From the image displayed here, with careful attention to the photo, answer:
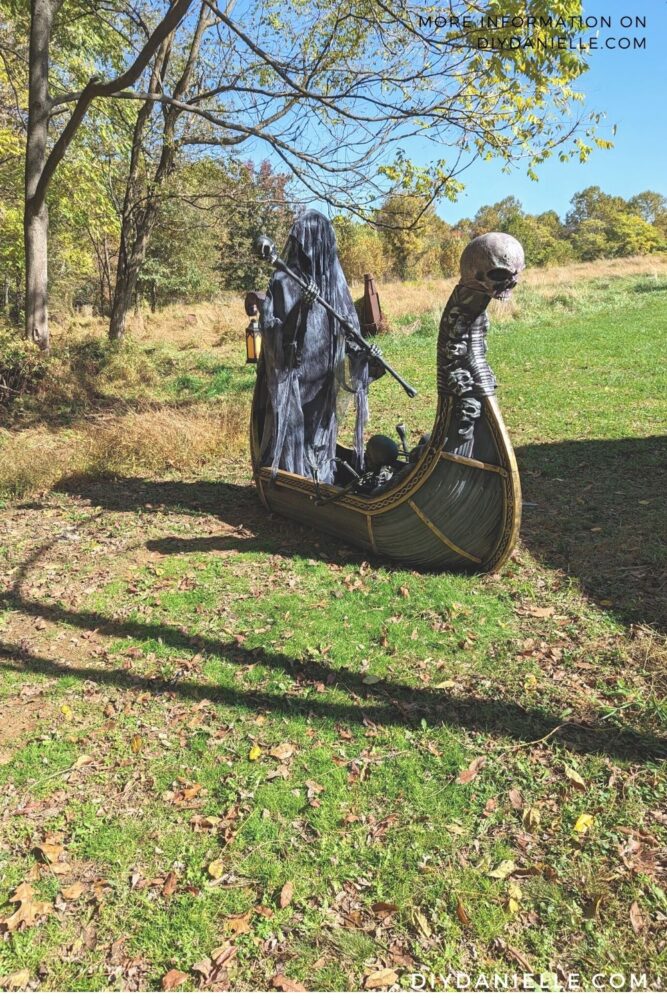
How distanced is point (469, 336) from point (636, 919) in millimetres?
3371

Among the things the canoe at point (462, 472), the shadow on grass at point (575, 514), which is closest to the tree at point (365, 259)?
the shadow on grass at point (575, 514)

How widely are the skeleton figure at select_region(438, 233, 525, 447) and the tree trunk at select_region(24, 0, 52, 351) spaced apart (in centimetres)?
1023

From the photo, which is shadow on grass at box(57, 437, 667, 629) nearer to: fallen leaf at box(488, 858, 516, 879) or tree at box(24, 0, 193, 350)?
fallen leaf at box(488, 858, 516, 879)

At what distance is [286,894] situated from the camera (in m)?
2.76

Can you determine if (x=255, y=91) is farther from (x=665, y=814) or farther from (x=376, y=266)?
(x=376, y=266)

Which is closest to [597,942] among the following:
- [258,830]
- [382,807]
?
[382,807]

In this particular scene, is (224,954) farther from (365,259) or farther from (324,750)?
(365,259)

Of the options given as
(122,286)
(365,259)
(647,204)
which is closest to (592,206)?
(647,204)

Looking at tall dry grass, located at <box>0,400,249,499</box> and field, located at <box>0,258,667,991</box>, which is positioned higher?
tall dry grass, located at <box>0,400,249,499</box>

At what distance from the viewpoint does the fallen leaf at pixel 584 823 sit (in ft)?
9.69

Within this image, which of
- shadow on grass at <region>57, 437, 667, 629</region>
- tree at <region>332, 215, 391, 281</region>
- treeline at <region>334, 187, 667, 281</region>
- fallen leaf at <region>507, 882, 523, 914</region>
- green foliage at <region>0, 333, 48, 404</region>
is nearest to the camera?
fallen leaf at <region>507, 882, 523, 914</region>

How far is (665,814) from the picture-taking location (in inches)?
118

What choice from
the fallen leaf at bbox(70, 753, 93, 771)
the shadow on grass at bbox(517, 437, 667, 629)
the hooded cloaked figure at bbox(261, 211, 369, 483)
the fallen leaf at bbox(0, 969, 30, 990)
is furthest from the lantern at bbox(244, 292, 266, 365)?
the fallen leaf at bbox(0, 969, 30, 990)

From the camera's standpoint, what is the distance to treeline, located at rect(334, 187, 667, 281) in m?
40.1
